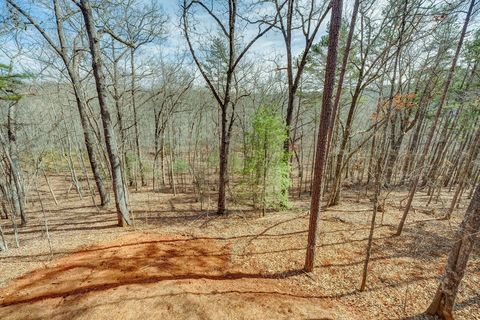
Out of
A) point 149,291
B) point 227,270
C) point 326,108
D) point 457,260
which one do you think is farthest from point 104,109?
point 457,260

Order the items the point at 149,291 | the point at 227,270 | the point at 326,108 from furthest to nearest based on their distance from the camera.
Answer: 1. the point at 227,270
2. the point at 149,291
3. the point at 326,108

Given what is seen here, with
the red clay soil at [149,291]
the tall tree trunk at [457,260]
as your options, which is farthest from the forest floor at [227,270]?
→ the tall tree trunk at [457,260]

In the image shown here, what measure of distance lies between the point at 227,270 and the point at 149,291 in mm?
1899

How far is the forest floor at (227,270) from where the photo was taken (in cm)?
422

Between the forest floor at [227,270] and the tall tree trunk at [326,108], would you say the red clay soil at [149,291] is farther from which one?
the tall tree trunk at [326,108]

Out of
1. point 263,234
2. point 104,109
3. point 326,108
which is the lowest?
point 263,234

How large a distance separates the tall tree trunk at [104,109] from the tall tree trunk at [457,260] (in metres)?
8.96

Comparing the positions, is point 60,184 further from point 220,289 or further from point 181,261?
point 220,289

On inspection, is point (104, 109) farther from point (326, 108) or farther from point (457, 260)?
point (457, 260)

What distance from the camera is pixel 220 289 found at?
15.7ft

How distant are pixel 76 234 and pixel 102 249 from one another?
2192mm

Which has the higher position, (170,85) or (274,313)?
(170,85)

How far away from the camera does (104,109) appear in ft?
23.4

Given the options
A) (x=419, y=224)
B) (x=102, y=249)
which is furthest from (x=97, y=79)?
(x=419, y=224)
